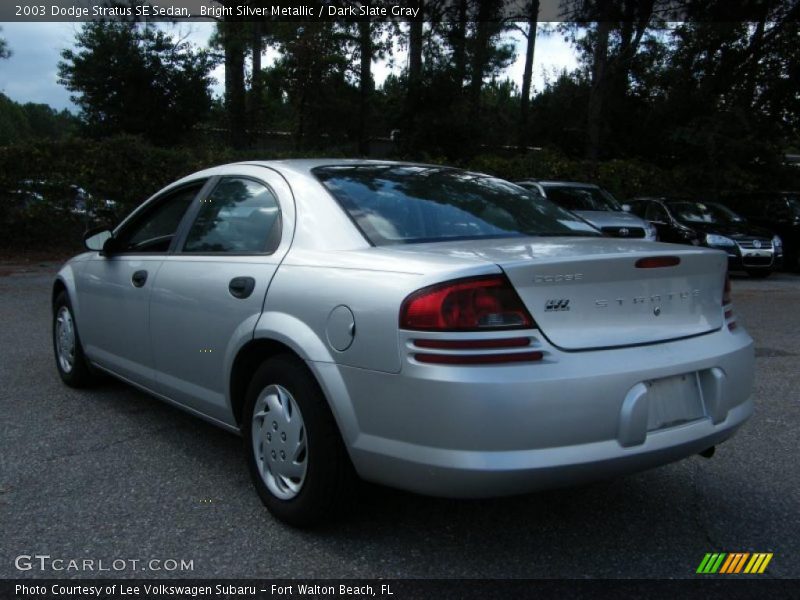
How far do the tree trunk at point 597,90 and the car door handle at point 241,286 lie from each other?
20272 millimetres

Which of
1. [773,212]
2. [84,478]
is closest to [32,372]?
[84,478]

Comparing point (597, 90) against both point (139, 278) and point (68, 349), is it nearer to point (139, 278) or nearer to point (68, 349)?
point (68, 349)

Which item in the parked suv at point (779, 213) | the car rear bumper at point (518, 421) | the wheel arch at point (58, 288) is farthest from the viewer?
the parked suv at point (779, 213)

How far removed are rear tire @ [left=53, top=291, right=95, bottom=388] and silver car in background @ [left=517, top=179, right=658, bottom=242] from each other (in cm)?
784

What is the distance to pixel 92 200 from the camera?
13844 millimetres

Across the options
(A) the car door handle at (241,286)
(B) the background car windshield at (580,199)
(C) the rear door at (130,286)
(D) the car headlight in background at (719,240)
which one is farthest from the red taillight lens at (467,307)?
(D) the car headlight in background at (719,240)

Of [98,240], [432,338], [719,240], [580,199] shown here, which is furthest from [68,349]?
[719,240]

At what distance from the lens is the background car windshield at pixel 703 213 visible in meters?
14.3

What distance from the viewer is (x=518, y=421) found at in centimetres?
241

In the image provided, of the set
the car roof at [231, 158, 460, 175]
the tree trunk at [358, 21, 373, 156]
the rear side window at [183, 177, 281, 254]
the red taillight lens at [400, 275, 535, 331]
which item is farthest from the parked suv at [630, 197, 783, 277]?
the red taillight lens at [400, 275, 535, 331]

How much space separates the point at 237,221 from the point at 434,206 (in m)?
0.97

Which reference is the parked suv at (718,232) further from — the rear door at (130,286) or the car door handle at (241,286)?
the car door handle at (241,286)

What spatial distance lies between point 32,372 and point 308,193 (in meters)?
3.42
